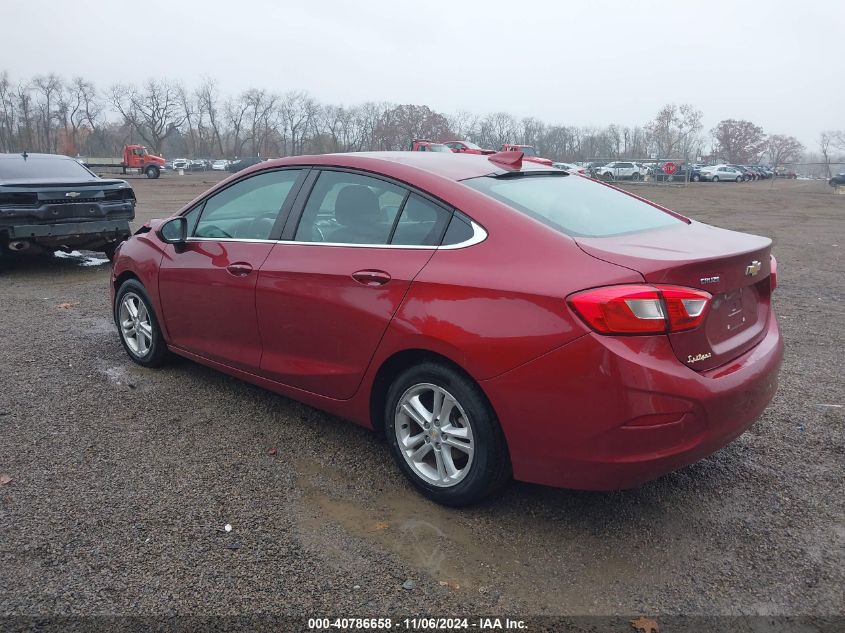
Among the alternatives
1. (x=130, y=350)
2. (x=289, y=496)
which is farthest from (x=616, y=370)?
(x=130, y=350)

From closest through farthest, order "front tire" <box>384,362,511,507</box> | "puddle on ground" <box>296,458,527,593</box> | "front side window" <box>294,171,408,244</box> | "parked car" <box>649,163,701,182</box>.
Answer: "puddle on ground" <box>296,458,527,593</box>, "front tire" <box>384,362,511,507</box>, "front side window" <box>294,171,408,244</box>, "parked car" <box>649,163,701,182</box>

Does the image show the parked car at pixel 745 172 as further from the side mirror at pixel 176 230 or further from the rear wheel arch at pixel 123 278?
the side mirror at pixel 176 230

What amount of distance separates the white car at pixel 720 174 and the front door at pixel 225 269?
55898mm

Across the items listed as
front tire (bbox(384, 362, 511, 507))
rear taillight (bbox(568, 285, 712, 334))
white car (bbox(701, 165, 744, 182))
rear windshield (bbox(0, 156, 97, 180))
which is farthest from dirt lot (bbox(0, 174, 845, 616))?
white car (bbox(701, 165, 744, 182))

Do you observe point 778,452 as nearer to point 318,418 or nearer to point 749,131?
point 318,418

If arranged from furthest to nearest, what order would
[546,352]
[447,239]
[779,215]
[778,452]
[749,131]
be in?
1. [749,131]
2. [779,215]
3. [778,452]
4. [447,239]
5. [546,352]

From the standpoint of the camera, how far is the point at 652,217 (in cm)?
362

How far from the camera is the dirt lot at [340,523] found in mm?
2592

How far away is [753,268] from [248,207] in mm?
2845

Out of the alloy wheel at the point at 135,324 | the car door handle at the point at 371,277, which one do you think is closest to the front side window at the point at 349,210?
the car door handle at the point at 371,277

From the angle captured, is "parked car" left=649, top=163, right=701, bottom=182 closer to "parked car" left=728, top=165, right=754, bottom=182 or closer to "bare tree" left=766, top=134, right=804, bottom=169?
"parked car" left=728, top=165, right=754, bottom=182

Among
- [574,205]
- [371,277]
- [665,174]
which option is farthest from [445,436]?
[665,174]

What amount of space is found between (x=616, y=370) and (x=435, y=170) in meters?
1.47

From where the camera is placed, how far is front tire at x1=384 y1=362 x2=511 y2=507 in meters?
2.92
